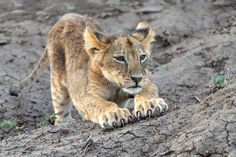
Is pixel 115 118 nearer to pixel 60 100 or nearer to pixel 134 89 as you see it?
pixel 134 89

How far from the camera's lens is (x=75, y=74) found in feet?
28.7

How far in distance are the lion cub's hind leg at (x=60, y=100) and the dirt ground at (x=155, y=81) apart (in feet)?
0.64

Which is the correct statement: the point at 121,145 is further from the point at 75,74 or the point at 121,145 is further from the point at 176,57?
the point at 176,57

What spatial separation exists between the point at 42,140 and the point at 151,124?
1093 millimetres

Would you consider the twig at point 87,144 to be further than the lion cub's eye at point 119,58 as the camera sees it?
No

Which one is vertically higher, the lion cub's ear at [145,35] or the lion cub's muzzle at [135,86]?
the lion cub's ear at [145,35]

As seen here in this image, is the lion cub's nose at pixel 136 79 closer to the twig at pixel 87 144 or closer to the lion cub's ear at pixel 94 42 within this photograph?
the lion cub's ear at pixel 94 42

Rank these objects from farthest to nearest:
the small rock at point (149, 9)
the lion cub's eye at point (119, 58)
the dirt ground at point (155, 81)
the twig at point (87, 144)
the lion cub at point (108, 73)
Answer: the small rock at point (149, 9) → the lion cub's eye at point (119, 58) → the lion cub at point (108, 73) → the twig at point (87, 144) → the dirt ground at point (155, 81)

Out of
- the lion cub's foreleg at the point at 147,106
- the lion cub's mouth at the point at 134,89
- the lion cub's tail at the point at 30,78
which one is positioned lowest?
the lion cub's tail at the point at 30,78

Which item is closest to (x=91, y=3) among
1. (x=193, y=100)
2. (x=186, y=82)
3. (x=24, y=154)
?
(x=186, y=82)

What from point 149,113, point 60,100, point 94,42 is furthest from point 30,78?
point 149,113

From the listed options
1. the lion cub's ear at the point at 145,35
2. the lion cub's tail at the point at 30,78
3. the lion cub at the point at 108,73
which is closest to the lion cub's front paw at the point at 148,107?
the lion cub at the point at 108,73

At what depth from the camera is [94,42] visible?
25.6 feet

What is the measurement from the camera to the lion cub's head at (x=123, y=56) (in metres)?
7.21
